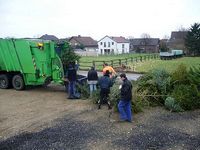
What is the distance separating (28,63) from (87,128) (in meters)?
6.88

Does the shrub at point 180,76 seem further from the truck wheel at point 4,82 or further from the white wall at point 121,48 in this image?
the white wall at point 121,48

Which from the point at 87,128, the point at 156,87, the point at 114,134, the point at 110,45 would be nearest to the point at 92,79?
the point at 156,87

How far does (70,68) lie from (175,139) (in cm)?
652

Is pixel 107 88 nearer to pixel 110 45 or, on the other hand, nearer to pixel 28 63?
pixel 28 63

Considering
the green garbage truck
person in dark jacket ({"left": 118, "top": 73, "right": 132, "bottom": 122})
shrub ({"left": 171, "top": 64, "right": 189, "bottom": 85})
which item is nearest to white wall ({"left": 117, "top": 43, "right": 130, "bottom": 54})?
the green garbage truck

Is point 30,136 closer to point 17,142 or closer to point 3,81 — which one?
point 17,142

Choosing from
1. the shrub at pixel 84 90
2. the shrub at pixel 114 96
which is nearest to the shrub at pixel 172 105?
the shrub at pixel 114 96

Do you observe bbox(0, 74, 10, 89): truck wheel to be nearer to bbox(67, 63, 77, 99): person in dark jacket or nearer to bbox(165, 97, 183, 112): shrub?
bbox(67, 63, 77, 99): person in dark jacket

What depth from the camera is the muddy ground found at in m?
7.73

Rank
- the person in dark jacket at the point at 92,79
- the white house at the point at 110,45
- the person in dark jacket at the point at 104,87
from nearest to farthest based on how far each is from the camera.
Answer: the person in dark jacket at the point at 104,87 < the person in dark jacket at the point at 92,79 < the white house at the point at 110,45

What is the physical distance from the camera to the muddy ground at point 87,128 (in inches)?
305

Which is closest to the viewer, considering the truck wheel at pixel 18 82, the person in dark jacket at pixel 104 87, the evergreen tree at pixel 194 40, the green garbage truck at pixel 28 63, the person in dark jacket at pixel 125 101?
the person in dark jacket at pixel 125 101

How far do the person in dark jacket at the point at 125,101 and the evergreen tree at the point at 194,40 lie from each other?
49834 mm

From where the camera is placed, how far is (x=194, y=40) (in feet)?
186
